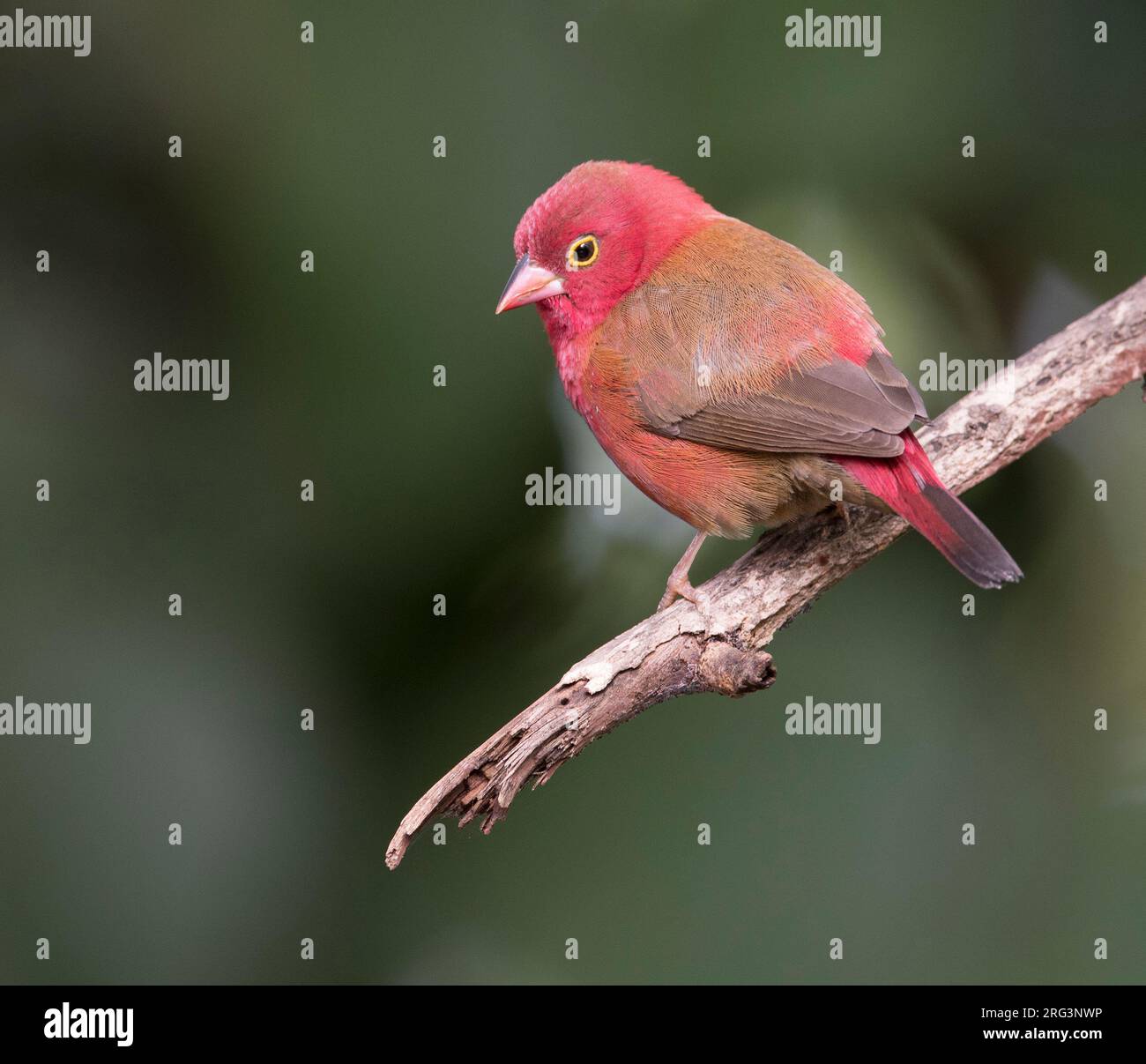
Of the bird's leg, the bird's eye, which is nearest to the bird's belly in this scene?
the bird's leg

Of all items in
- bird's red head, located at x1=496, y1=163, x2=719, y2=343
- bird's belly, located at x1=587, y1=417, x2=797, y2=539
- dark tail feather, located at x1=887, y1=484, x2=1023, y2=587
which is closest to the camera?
dark tail feather, located at x1=887, y1=484, x2=1023, y2=587

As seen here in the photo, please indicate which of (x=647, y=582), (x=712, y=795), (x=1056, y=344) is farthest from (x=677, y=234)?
(x=712, y=795)

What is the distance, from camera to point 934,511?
3270 millimetres

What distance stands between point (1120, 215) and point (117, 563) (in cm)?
314

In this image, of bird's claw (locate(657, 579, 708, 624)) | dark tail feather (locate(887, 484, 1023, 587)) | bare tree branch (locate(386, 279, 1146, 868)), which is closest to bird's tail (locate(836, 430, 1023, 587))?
dark tail feather (locate(887, 484, 1023, 587))

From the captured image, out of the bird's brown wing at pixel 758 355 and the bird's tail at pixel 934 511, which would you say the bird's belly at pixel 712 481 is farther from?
the bird's tail at pixel 934 511

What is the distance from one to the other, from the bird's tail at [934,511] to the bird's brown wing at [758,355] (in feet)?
0.25

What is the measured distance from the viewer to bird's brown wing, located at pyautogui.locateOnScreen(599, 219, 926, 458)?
133 inches

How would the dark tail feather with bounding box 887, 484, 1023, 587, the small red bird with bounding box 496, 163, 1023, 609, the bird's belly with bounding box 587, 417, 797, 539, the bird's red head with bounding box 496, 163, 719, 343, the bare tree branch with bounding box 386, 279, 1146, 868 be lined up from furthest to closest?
the bird's red head with bounding box 496, 163, 719, 343, the bird's belly with bounding box 587, 417, 797, 539, the small red bird with bounding box 496, 163, 1023, 609, the dark tail feather with bounding box 887, 484, 1023, 587, the bare tree branch with bounding box 386, 279, 1146, 868

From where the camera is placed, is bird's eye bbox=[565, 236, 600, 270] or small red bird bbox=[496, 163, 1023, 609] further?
bird's eye bbox=[565, 236, 600, 270]

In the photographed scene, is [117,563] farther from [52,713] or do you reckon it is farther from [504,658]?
[504,658]

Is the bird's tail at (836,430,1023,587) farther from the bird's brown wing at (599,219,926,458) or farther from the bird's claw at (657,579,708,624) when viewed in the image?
the bird's claw at (657,579,708,624)

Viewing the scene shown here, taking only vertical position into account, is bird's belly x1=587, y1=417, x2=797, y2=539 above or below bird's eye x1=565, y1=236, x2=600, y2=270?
below

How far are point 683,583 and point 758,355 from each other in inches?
25.1
